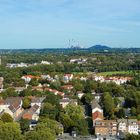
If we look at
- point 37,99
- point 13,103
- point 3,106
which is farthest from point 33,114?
point 37,99

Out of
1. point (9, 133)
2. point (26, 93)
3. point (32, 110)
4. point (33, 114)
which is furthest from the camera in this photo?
point (26, 93)

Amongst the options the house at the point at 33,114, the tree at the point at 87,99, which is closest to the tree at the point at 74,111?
the house at the point at 33,114

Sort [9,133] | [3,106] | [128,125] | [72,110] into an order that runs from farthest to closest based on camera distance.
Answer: [3,106], [72,110], [128,125], [9,133]

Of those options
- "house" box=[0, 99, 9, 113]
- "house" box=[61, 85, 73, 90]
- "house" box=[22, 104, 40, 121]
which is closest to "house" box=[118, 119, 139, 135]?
"house" box=[22, 104, 40, 121]

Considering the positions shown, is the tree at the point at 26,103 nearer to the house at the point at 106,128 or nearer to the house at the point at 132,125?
the house at the point at 106,128

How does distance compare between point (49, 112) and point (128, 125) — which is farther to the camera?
point (49, 112)

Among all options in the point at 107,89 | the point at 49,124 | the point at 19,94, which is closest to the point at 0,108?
the point at 19,94

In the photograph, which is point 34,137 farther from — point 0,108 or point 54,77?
Result: point 54,77

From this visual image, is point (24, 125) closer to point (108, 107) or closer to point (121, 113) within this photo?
point (121, 113)
